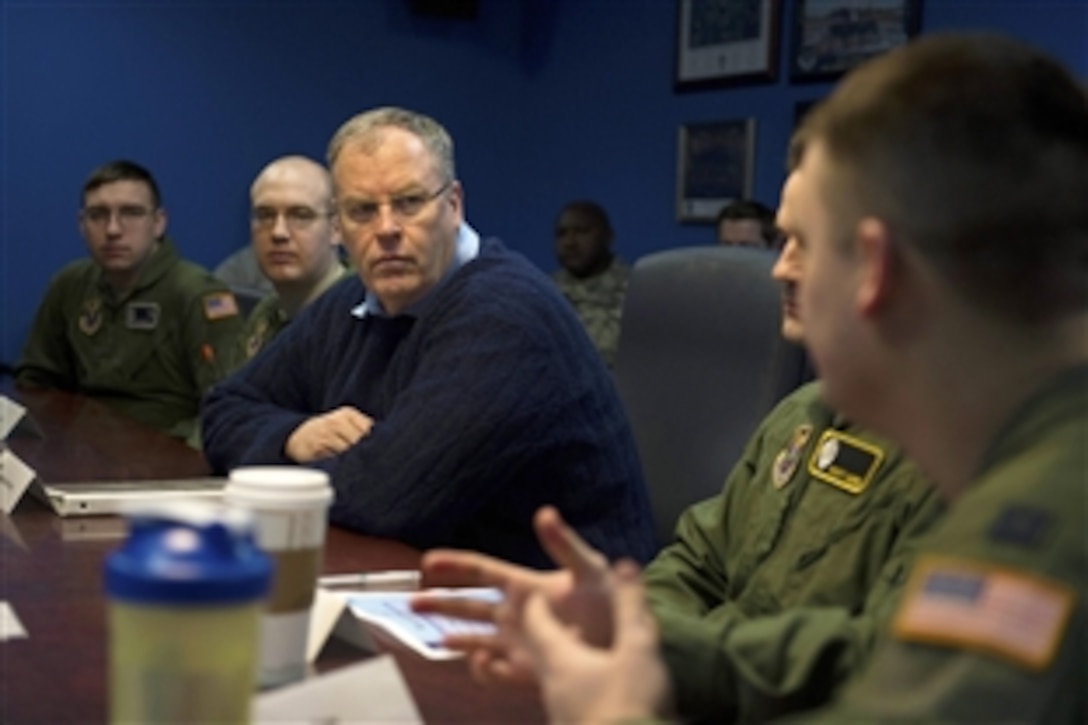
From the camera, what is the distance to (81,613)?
1412 mm

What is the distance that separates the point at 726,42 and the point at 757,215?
0.91 metres

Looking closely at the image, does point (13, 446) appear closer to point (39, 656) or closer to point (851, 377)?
point (39, 656)

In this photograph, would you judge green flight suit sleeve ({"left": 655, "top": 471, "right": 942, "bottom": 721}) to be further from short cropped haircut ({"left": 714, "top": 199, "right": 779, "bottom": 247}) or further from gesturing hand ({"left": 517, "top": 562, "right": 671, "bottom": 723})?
short cropped haircut ({"left": 714, "top": 199, "right": 779, "bottom": 247})

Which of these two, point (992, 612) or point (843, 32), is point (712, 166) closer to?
point (843, 32)

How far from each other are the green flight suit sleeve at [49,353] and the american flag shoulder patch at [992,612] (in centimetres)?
366

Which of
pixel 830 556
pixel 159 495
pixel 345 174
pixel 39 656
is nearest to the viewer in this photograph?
pixel 39 656

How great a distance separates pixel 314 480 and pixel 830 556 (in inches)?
22.5

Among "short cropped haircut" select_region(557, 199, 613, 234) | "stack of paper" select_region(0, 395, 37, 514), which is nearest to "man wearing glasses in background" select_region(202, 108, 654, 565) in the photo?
"stack of paper" select_region(0, 395, 37, 514)

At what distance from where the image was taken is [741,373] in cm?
244

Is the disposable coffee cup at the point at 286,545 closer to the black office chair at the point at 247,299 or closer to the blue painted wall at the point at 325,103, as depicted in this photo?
the black office chair at the point at 247,299

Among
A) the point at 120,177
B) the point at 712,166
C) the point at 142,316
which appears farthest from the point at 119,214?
the point at 712,166

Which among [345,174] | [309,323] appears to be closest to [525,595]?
[345,174]

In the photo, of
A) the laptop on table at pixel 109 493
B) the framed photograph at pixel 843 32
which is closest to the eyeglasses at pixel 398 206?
the laptop on table at pixel 109 493

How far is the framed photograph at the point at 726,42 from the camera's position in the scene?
544 cm
